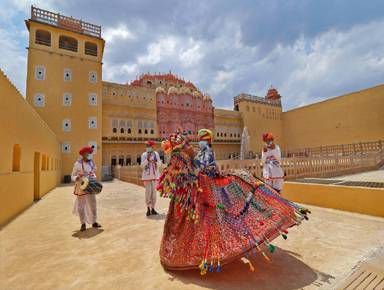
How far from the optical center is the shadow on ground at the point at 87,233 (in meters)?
3.64

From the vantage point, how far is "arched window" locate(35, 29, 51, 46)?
1709 cm

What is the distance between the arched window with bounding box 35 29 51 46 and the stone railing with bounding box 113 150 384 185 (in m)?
12.8

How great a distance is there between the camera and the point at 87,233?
12.5 feet

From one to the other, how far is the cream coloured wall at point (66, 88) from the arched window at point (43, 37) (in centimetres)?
37

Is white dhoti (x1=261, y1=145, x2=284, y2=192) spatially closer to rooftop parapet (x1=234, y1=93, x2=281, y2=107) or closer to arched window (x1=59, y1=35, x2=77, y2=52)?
arched window (x1=59, y1=35, x2=77, y2=52)

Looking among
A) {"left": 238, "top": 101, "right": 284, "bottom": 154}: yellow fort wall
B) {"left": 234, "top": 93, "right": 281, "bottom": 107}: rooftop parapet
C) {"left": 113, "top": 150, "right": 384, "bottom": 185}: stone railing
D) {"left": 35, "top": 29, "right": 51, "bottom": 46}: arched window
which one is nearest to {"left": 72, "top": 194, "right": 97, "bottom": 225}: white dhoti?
{"left": 113, "top": 150, "right": 384, "bottom": 185}: stone railing

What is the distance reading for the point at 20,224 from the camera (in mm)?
4566

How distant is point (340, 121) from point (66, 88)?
27.0m

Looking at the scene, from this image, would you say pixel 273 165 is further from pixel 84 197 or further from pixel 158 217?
pixel 84 197

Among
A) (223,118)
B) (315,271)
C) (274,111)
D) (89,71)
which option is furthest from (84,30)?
(274,111)

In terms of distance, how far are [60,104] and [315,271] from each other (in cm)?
1908

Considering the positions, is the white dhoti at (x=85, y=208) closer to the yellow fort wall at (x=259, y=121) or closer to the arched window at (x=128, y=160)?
the arched window at (x=128, y=160)

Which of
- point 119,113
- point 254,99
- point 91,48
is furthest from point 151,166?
point 254,99

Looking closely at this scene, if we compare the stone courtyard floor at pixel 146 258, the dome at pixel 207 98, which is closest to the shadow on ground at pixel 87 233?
the stone courtyard floor at pixel 146 258
